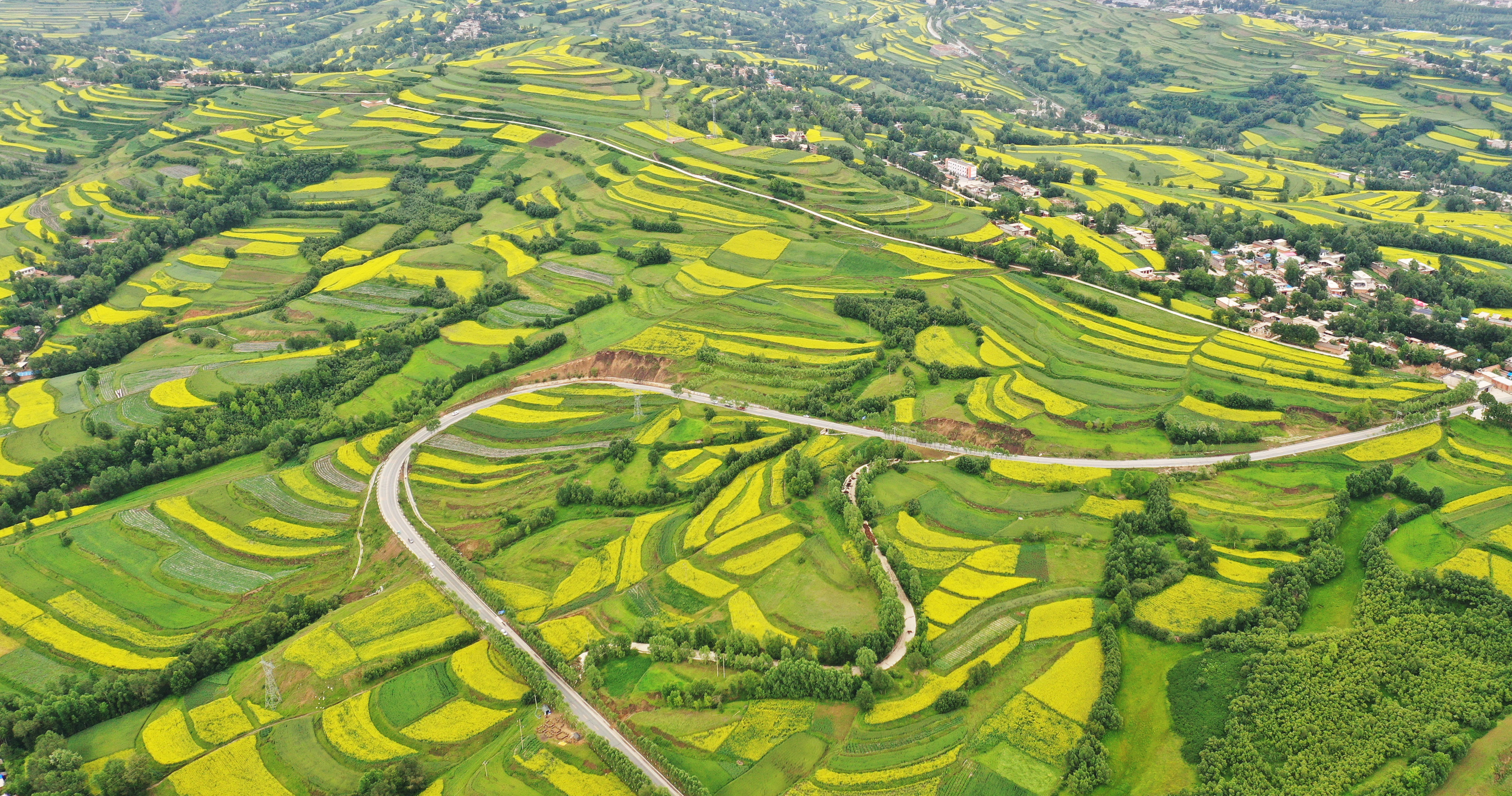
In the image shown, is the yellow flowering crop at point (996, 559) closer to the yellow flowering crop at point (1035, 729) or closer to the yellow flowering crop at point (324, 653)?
the yellow flowering crop at point (1035, 729)

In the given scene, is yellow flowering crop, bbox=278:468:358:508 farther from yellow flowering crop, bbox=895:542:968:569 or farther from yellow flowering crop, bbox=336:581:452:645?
yellow flowering crop, bbox=895:542:968:569

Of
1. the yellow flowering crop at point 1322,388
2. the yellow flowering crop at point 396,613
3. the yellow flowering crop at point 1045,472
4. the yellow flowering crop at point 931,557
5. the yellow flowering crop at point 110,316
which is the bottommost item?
the yellow flowering crop at point 396,613

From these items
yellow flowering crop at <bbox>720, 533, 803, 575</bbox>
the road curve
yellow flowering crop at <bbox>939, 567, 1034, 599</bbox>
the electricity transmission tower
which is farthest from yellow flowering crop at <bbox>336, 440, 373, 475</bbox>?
yellow flowering crop at <bbox>939, 567, 1034, 599</bbox>

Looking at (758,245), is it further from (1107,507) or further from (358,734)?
(358,734)

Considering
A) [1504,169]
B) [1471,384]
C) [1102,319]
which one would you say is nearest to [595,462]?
[1102,319]

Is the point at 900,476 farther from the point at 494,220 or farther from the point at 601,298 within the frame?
the point at 494,220

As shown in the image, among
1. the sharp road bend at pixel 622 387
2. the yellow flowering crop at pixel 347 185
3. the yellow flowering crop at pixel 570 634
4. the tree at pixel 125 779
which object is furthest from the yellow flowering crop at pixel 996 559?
the yellow flowering crop at pixel 347 185

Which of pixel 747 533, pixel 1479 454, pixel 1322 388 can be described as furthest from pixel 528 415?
pixel 1479 454
